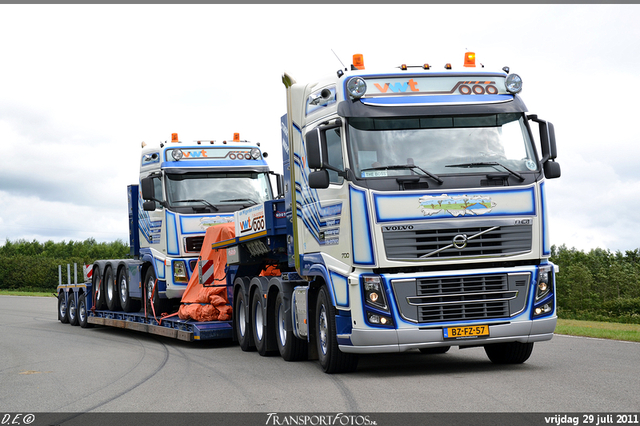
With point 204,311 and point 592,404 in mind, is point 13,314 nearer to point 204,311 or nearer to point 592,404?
point 204,311

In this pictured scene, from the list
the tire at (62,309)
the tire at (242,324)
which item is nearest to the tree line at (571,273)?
the tire at (62,309)

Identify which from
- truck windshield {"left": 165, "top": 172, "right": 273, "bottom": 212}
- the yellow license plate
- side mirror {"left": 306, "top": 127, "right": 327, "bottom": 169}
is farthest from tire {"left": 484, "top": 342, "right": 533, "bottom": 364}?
truck windshield {"left": 165, "top": 172, "right": 273, "bottom": 212}

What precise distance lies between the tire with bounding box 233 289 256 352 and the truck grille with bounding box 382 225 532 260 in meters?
5.20

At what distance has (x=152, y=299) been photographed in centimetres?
1702

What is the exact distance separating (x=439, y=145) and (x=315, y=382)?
3.25m

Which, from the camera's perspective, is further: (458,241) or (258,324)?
(258,324)

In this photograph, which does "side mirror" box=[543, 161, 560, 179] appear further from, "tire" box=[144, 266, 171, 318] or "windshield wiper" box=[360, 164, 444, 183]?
"tire" box=[144, 266, 171, 318]

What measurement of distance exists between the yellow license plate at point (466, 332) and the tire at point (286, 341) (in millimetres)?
3263

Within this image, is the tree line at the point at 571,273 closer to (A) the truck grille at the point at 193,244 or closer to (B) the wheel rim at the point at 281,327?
(A) the truck grille at the point at 193,244

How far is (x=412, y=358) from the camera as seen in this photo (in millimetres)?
12234

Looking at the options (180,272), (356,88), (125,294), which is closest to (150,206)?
(180,272)

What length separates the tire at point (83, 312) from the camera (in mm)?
21594

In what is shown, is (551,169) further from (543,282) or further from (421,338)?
(421,338)

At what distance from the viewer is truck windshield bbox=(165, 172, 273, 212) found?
16266 mm
